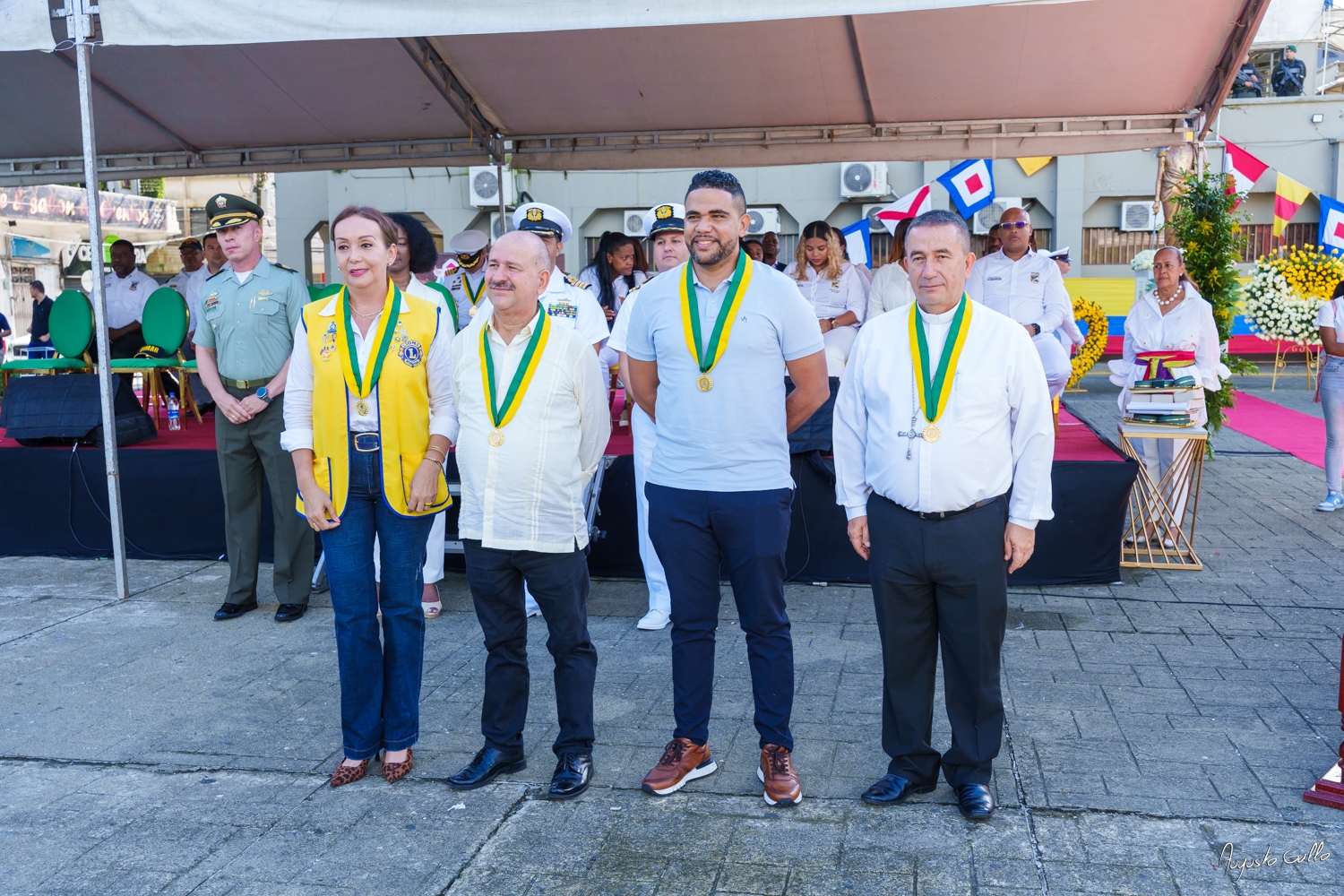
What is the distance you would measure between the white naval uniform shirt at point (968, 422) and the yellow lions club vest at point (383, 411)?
1456 millimetres

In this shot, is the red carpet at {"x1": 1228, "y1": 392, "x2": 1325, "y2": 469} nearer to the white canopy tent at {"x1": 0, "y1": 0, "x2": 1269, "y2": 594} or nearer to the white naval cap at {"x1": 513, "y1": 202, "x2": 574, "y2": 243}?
the white canopy tent at {"x1": 0, "y1": 0, "x2": 1269, "y2": 594}

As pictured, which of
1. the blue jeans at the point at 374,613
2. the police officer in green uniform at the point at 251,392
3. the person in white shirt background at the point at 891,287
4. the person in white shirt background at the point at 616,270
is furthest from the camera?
the person in white shirt background at the point at 891,287

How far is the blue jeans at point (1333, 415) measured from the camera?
777 cm

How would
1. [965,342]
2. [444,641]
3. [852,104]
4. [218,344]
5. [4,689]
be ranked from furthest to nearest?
[852,104], [218,344], [444,641], [4,689], [965,342]

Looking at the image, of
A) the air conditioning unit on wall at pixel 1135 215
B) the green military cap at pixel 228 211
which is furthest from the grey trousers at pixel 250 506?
the air conditioning unit on wall at pixel 1135 215

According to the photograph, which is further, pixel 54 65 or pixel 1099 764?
pixel 54 65

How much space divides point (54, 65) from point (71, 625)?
4580 mm

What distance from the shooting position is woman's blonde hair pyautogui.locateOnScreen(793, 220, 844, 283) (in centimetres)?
774

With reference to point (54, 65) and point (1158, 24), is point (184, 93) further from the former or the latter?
point (1158, 24)

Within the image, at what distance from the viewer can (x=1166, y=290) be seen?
660 cm

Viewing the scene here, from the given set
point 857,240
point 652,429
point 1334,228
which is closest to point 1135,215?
point 1334,228

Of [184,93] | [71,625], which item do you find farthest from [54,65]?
[71,625]

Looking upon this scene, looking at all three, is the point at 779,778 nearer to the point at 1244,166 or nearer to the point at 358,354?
the point at 358,354

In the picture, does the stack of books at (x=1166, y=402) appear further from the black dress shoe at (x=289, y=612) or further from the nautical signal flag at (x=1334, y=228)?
the nautical signal flag at (x=1334, y=228)
